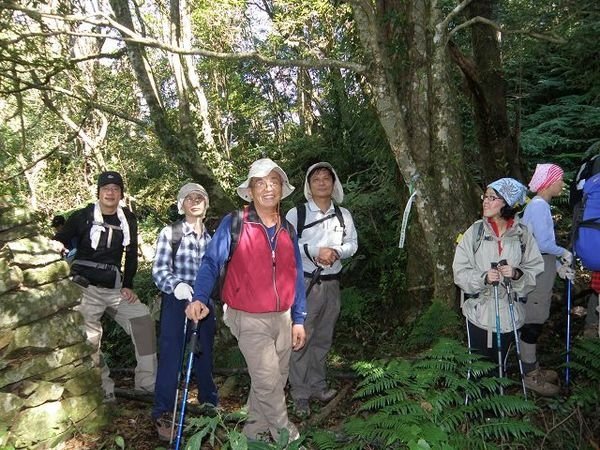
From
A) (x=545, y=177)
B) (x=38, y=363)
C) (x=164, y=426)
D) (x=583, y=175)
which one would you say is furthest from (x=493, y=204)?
(x=38, y=363)

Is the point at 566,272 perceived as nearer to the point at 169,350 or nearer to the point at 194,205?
the point at 194,205

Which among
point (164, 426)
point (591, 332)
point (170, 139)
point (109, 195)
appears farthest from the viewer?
point (170, 139)

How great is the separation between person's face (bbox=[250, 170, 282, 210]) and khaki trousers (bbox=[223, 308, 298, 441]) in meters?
0.87

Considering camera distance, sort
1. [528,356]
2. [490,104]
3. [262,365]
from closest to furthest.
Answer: [262,365], [528,356], [490,104]

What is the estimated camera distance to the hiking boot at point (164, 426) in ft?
14.1

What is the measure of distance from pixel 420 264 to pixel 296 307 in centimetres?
244

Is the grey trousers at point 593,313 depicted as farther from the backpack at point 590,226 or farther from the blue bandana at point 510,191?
the blue bandana at point 510,191

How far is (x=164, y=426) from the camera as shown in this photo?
4312 mm

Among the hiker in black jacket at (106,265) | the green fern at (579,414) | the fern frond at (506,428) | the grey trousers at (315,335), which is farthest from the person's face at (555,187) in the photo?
the hiker in black jacket at (106,265)

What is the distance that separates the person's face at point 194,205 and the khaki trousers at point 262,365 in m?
1.15

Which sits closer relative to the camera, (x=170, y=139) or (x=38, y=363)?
(x=38, y=363)

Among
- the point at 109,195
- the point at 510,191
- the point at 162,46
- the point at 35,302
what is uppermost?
the point at 162,46

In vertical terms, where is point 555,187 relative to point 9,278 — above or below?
above

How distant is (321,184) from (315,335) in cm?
156
